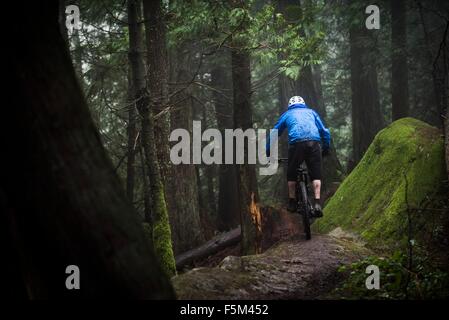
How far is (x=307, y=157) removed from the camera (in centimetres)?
870

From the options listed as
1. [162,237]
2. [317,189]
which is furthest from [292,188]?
[162,237]

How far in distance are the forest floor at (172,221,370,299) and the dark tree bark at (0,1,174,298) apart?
1.75 metres

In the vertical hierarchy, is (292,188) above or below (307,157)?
below

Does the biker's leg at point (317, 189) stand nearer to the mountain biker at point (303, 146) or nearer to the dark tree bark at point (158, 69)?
the mountain biker at point (303, 146)

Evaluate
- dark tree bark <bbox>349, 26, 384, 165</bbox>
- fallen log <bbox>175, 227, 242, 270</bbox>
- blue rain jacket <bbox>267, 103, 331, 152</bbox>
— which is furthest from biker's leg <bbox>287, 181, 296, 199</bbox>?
dark tree bark <bbox>349, 26, 384, 165</bbox>

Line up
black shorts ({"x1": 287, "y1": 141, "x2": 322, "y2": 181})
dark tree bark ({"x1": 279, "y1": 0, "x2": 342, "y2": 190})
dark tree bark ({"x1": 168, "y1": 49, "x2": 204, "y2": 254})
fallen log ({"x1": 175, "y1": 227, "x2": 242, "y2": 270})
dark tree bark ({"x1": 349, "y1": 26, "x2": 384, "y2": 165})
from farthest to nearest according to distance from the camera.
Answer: dark tree bark ({"x1": 349, "y1": 26, "x2": 384, "y2": 165})
dark tree bark ({"x1": 279, "y1": 0, "x2": 342, "y2": 190})
dark tree bark ({"x1": 168, "y1": 49, "x2": 204, "y2": 254})
fallen log ({"x1": 175, "y1": 227, "x2": 242, "y2": 270})
black shorts ({"x1": 287, "y1": 141, "x2": 322, "y2": 181})

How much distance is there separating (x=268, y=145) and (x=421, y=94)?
12.5 meters

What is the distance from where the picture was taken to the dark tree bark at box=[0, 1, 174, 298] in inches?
136

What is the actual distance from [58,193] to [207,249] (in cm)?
956

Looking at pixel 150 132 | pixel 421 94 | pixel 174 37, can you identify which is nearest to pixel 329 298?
pixel 150 132

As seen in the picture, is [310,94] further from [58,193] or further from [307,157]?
[58,193]

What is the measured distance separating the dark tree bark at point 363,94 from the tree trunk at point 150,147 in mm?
10876

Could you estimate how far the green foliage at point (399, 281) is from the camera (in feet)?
17.6

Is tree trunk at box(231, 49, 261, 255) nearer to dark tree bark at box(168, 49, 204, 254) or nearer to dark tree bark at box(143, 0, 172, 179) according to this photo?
dark tree bark at box(143, 0, 172, 179)
